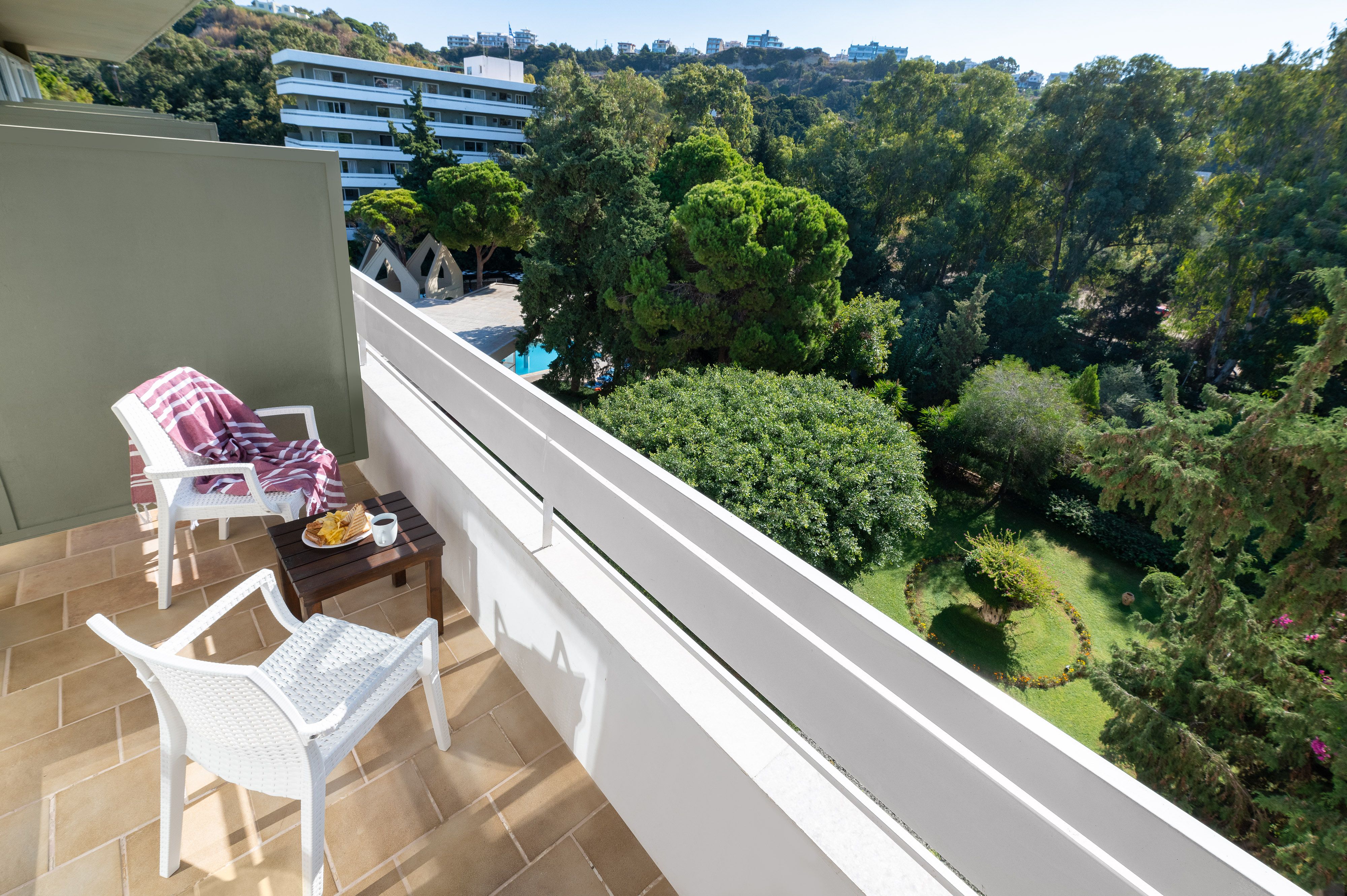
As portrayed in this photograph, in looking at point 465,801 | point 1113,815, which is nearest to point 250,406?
point 465,801

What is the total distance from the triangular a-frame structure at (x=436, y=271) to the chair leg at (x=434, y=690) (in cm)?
2345

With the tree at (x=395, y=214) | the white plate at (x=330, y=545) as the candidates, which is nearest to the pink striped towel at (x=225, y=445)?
the white plate at (x=330, y=545)

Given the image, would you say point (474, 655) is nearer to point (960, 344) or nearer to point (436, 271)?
point (960, 344)

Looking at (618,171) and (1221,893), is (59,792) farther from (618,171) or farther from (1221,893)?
(618,171)

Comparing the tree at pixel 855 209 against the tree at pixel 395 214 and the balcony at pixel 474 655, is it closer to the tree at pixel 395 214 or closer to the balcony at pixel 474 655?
the tree at pixel 395 214

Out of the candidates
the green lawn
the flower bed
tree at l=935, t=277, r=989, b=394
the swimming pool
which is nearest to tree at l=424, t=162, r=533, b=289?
the swimming pool

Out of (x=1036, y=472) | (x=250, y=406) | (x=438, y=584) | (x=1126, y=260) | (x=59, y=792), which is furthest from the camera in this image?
(x=1126, y=260)

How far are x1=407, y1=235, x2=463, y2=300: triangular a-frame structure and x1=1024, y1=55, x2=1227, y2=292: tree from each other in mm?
19790

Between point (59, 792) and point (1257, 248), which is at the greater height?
point (1257, 248)

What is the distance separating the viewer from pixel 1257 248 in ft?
46.4

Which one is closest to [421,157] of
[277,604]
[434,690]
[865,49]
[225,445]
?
[225,445]

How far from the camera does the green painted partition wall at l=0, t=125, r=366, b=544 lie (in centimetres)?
206

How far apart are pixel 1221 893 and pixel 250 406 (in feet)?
10.4

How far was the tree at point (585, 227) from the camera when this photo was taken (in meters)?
12.6
